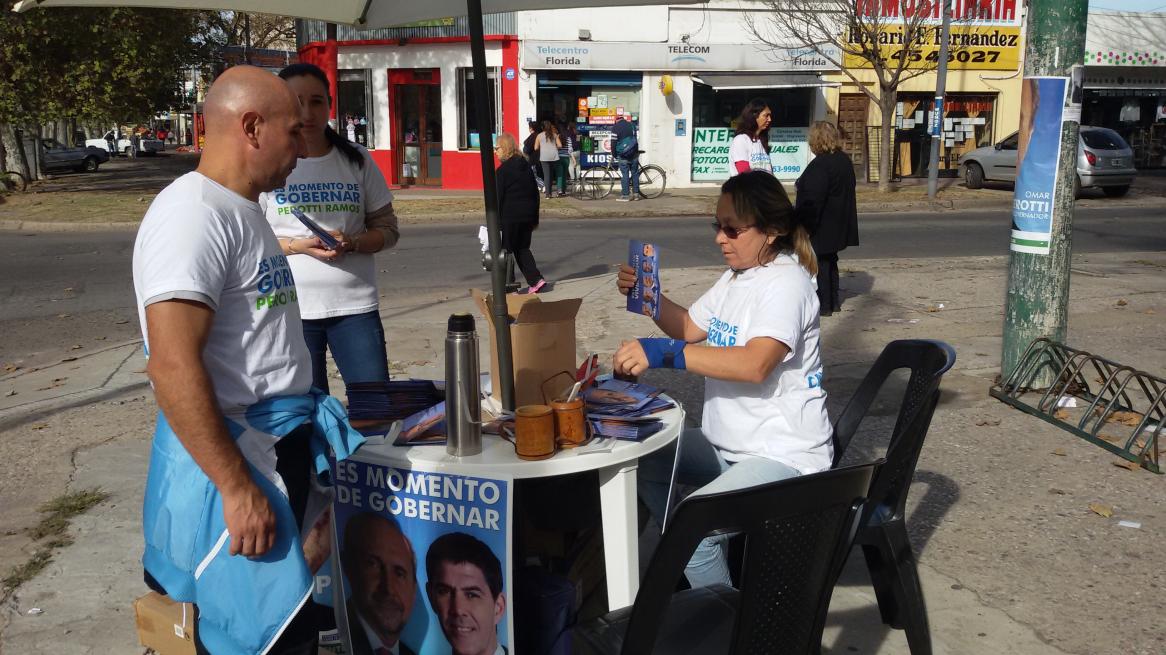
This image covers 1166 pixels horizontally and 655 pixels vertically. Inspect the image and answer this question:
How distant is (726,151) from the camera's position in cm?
2552

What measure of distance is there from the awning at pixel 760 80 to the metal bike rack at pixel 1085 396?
18.9 meters

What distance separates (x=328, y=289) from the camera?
3766 millimetres

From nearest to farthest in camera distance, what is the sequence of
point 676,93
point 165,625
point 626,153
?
point 165,625
point 626,153
point 676,93

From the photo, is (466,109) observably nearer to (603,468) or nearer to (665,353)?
(665,353)

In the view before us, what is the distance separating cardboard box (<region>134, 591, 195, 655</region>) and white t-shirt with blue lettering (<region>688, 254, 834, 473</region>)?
5.74 ft

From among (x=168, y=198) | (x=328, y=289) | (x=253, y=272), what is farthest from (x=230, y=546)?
(x=328, y=289)

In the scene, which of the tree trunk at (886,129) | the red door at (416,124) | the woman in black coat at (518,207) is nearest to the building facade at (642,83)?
the red door at (416,124)

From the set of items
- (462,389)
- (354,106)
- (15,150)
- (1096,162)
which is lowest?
(462,389)

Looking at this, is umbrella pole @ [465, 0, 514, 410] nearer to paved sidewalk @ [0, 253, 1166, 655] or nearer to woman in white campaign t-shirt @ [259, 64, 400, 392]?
woman in white campaign t-shirt @ [259, 64, 400, 392]

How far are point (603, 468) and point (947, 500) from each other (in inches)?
94.7

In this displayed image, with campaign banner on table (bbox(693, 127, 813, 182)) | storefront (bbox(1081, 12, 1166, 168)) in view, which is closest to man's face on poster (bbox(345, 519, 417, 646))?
campaign banner on table (bbox(693, 127, 813, 182))

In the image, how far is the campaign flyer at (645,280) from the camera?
3.26 metres

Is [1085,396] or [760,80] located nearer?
[1085,396]

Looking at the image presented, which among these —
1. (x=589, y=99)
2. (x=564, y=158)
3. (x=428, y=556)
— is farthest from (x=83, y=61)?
(x=428, y=556)
